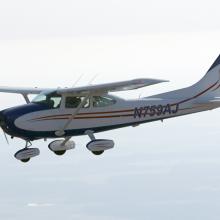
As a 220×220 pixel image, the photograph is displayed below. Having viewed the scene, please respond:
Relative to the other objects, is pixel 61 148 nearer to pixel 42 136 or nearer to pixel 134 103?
pixel 42 136

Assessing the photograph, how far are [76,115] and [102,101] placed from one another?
3.54 ft

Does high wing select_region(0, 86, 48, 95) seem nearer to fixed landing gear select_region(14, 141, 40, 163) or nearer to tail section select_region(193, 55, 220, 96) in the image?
fixed landing gear select_region(14, 141, 40, 163)

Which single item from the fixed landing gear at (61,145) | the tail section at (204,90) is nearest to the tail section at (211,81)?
the tail section at (204,90)

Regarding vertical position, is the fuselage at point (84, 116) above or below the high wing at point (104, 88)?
below

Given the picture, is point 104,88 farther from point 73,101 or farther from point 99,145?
point 99,145

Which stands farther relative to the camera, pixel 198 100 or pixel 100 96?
pixel 198 100

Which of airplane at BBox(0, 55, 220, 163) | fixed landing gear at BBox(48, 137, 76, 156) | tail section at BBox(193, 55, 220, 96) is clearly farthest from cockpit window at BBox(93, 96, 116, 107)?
tail section at BBox(193, 55, 220, 96)

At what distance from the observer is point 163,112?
30000mm

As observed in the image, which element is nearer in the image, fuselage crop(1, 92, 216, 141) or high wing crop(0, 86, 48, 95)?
fuselage crop(1, 92, 216, 141)

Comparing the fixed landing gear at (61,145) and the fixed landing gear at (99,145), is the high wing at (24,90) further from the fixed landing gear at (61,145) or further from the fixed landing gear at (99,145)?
the fixed landing gear at (99,145)

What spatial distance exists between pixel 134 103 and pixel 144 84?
13.1ft

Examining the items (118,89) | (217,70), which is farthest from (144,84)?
(217,70)

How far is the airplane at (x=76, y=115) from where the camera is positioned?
90.0 ft

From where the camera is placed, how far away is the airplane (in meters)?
27.4
